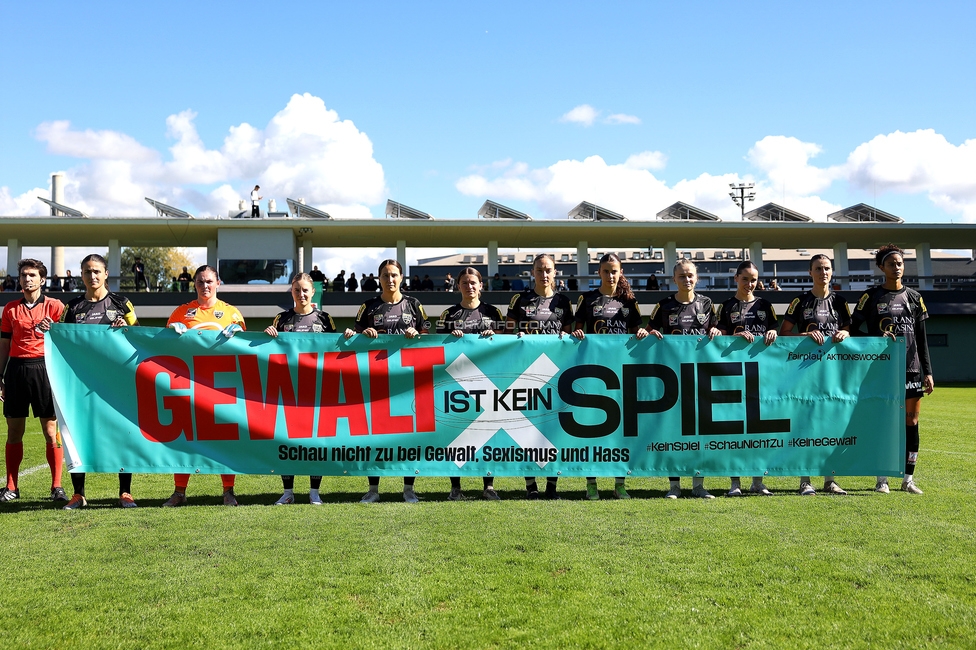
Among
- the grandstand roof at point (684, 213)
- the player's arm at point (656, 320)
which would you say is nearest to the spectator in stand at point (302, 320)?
the player's arm at point (656, 320)

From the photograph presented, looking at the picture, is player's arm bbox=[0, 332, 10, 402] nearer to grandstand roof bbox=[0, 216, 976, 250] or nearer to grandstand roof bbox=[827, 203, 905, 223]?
grandstand roof bbox=[0, 216, 976, 250]

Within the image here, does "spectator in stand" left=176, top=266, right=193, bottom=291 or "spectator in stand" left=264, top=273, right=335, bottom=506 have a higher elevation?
"spectator in stand" left=176, top=266, right=193, bottom=291

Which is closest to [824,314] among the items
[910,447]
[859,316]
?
[859,316]

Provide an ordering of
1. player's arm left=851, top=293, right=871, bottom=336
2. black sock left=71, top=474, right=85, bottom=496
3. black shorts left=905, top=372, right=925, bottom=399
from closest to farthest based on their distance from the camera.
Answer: black sock left=71, top=474, right=85, bottom=496 → black shorts left=905, top=372, right=925, bottom=399 → player's arm left=851, top=293, right=871, bottom=336

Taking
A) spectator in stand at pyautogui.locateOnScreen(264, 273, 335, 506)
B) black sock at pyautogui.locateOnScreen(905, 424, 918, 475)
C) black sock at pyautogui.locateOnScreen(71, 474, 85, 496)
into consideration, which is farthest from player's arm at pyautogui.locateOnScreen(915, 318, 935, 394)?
black sock at pyautogui.locateOnScreen(71, 474, 85, 496)

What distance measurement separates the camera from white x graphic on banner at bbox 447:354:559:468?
6328mm

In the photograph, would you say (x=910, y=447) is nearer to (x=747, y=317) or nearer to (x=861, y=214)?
(x=747, y=317)

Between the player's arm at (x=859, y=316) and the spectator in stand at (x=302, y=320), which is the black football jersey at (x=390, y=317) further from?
the player's arm at (x=859, y=316)

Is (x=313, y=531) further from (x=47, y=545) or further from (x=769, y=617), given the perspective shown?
(x=769, y=617)

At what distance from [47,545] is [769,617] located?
13.8 feet

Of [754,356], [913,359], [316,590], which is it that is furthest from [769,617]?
[913,359]

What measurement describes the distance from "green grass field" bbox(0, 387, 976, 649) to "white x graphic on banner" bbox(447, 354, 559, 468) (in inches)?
20.2

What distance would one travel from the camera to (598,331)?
264 inches

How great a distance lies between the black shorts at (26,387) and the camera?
20.7ft
